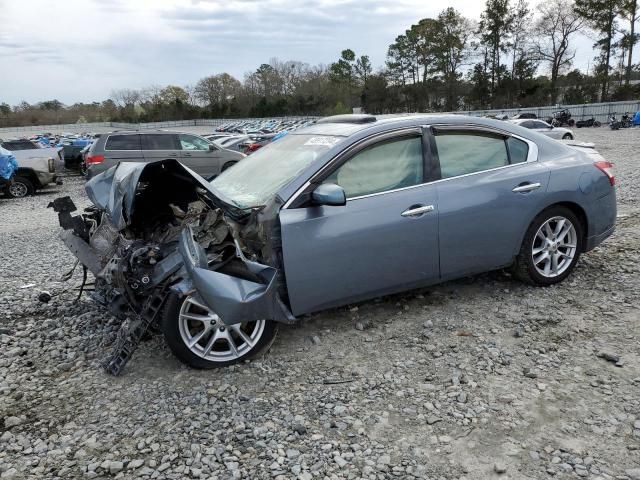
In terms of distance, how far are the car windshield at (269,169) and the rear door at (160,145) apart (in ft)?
34.9

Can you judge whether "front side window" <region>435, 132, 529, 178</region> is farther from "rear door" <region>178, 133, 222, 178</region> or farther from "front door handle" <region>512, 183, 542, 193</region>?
"rear door" <region>178, 133, 222, 178</region>

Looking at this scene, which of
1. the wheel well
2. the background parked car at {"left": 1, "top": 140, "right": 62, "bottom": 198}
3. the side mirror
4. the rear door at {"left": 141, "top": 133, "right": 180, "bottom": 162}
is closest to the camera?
the side mirror

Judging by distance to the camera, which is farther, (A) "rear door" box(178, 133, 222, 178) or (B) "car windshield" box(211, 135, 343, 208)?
(A) "rear door" box(178, 133, 222, 178)

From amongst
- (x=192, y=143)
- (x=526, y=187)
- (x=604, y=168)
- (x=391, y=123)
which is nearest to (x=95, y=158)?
(x=192, y=143)

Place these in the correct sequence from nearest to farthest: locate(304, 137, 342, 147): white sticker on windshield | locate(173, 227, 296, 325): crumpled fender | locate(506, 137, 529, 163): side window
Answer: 1. locate(173, 227, 296, 325): crumpled fender
2. locate(304, 137, 342, 147): white sticker on windshield
3. locate(506, 137, 529, 163): side window

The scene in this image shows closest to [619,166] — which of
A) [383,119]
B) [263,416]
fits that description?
[383,119]

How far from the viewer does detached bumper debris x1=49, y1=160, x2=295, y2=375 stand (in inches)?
129

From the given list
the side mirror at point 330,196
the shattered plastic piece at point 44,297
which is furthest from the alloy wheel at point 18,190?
the side mirror at point 330,196

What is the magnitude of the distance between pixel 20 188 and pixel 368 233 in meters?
14.2

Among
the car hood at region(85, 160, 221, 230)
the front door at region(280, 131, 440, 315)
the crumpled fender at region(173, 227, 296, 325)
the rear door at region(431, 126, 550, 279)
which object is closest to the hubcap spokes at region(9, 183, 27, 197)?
the car hood at region(85, 160, 221, 230)

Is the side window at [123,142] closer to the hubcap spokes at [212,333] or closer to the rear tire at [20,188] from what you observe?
the rear tire at [20,188]

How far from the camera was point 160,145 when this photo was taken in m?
14.7

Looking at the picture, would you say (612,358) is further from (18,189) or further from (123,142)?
(18,189)

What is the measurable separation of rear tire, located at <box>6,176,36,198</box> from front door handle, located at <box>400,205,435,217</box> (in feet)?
46.5
